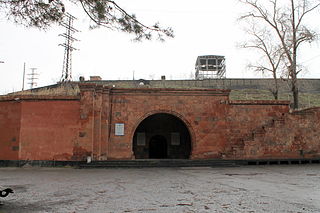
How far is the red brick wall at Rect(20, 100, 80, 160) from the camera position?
47.9 feet

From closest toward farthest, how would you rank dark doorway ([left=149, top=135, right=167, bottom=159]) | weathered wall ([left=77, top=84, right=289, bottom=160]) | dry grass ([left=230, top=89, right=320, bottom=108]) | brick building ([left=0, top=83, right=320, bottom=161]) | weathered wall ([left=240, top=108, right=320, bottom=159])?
brick building ([left=0, top=83, right=320, bottom=161])
weathered wall ([left=77, top=84, right=289, bottom=160])
weathered wall ([left=240, top=108, right=320, bottom=159])
dark doorway ([left=149, top=135, right=167, bottom=159])
dry grass ([left=230, top=89, right=320, bottom=108])

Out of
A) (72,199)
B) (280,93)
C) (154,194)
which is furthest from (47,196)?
(280,93)

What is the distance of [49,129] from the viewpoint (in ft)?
48.5

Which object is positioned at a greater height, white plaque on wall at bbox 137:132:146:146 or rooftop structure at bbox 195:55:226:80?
rooftop structure at bbox 195:55:226:80

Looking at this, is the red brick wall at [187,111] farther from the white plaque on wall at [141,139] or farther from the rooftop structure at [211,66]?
the rooftop structure at [211,66]

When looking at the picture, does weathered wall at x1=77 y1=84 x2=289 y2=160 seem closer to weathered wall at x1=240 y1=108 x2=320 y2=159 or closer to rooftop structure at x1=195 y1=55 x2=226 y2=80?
weathered wall at x1=240 y1=108 x2=320 y2=159

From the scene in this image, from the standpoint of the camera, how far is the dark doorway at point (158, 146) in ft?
69.3

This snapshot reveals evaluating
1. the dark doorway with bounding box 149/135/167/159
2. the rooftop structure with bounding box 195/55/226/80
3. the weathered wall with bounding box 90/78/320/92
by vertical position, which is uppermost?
the rooftop structure with bounding box 195/55/226/80

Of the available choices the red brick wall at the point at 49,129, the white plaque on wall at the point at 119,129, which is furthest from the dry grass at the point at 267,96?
the red brick wall at the point at 49,129

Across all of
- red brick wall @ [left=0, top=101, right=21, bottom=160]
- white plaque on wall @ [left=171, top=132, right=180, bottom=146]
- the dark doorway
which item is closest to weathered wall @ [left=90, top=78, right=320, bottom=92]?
the dark doorway

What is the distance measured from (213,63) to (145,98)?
20.5 m

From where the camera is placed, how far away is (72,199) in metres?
6.23

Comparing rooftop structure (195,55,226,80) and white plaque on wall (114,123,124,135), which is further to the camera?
rooftop structure (195,55,226,80)

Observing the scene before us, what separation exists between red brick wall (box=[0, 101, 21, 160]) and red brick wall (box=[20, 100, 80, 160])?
307mm
